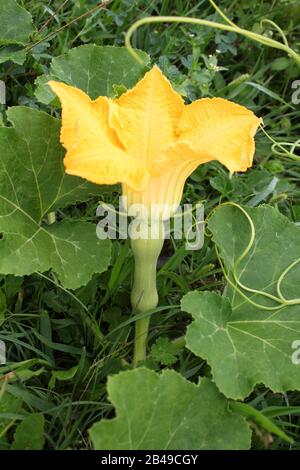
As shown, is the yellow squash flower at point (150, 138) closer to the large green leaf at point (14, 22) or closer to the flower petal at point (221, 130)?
the flower petal at point (221, 130)

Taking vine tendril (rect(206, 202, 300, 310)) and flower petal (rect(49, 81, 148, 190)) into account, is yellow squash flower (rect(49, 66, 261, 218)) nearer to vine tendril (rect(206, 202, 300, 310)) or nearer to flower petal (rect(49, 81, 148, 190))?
flower petal (rect(49, 81, 148, 190))

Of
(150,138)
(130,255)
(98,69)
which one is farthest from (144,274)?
(98,69)

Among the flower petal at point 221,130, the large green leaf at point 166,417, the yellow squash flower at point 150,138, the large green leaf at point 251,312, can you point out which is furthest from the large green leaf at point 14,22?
the large green leaf at point 166,417

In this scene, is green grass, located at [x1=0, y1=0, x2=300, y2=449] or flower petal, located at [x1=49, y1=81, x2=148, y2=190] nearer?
flower petal, located at [x1=49, y1=81, x2=148, y2=190]

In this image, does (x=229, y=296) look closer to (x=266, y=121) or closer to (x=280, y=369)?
(x=280, y=369)

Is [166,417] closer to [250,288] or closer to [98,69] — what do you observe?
[250,288]

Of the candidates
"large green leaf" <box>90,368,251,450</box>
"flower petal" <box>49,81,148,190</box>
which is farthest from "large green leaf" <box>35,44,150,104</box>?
"large green leaf" <box>90,368,251,450</box>
